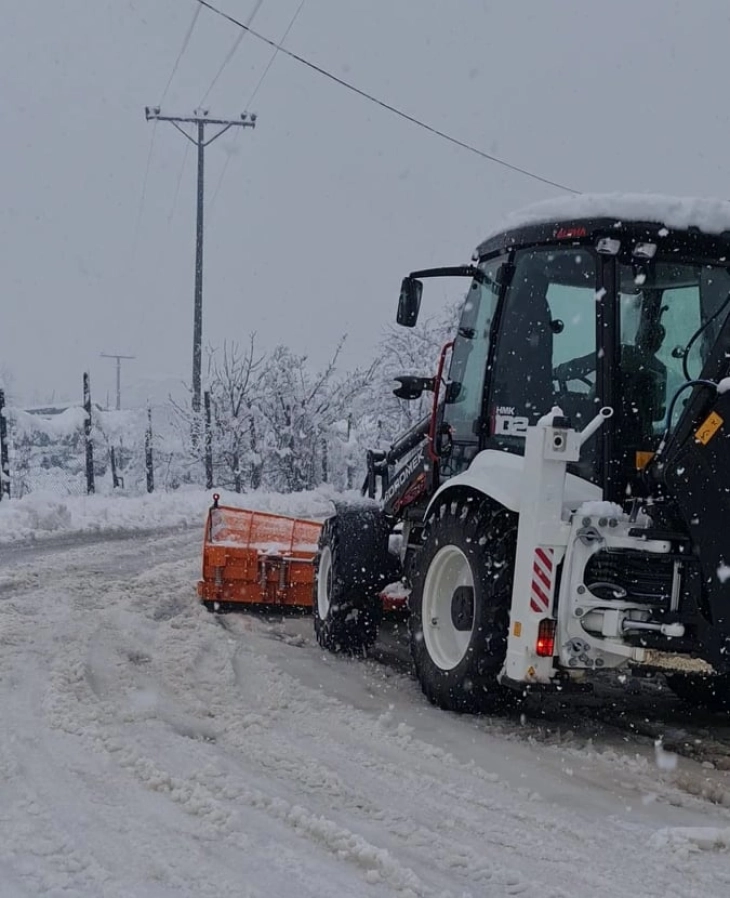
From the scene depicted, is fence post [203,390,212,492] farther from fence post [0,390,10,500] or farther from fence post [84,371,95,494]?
fence post [0,390,10,500]

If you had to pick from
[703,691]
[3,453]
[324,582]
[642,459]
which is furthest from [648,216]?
[3,453]

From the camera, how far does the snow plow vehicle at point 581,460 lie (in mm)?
4273

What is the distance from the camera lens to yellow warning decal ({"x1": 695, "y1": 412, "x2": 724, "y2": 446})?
4.16 metres

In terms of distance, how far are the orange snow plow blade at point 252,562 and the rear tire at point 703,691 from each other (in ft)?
10.8

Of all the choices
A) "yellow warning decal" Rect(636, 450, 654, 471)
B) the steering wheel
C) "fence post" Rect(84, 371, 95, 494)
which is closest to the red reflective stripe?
"yellow warning decal" Rect(636, 450, 654, 471)

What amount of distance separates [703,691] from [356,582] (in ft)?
7.48

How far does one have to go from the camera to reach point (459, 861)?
308 centimetres

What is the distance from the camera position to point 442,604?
5.45 meters

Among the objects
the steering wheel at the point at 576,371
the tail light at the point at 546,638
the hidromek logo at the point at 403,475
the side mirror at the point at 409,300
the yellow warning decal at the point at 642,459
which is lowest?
the tail light at the point at 546,638

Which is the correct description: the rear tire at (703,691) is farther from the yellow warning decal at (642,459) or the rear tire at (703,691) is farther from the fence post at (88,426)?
the fence post at (88,426)

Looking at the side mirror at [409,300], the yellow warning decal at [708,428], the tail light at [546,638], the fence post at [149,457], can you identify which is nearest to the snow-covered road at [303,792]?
the tail light at [546,638]

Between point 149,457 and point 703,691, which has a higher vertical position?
point 703,691

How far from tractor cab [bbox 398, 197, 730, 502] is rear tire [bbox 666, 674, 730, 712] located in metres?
1.34

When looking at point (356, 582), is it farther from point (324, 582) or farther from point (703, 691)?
point (703, 691)
